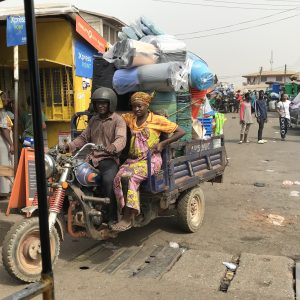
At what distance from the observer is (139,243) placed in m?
5.36

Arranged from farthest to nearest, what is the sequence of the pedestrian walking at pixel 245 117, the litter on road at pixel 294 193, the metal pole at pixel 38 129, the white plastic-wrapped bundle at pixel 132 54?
the pedestrian walking at pixel 245 117 → the litter on road at pixel 294 193 → the white plastic-wrapped bundle at pixel 132 54 → the metal pole at pixel 38 129

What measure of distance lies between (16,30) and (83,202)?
3.17 meters

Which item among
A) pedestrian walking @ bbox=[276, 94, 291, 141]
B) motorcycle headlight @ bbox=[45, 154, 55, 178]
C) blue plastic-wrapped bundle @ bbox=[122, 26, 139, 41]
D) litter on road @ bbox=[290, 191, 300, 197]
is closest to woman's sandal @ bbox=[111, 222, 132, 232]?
motorcycle headlight @ bbox=[45, 154, 55, 178]

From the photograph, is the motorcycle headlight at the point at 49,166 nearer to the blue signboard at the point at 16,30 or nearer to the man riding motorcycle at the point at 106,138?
the man riding motorcycle at the point at 106,138

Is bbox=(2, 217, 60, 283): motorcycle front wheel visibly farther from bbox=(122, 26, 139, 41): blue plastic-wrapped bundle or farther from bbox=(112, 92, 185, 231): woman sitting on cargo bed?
bbox=(122, 26, 139, 41): blue plastic-wrapped bundle

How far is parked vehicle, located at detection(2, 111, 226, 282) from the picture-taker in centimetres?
405

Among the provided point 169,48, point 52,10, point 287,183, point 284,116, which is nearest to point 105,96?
point 169,48

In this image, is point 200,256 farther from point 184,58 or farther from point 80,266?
point 184,58

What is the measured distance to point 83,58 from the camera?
30.3 ft

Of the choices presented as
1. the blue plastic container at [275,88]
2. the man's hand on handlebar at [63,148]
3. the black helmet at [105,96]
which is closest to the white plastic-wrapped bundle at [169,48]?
the black helmet at [105,96]

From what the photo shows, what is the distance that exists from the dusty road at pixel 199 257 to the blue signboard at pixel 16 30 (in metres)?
2.55

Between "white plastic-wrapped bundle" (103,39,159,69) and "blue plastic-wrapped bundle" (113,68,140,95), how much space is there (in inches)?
3.5

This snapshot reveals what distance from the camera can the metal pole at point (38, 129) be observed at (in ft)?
4.46

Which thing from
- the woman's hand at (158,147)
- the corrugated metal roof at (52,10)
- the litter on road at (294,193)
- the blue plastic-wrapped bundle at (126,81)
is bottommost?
the litter on road at (294,193)
